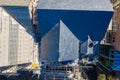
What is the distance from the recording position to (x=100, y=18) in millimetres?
20266

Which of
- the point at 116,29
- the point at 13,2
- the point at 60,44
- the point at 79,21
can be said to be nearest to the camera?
the point at 60,44

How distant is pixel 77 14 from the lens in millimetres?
20062

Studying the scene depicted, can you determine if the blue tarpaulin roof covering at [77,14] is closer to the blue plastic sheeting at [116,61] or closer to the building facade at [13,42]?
the building facade at [13,42]

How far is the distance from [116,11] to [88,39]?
4049 millimetres

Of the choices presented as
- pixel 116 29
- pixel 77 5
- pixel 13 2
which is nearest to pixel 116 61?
pixel 116 29

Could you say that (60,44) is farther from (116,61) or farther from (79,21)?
(116,61)

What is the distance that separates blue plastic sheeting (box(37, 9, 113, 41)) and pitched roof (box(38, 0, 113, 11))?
0.98ft

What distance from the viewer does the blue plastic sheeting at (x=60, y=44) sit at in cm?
1998

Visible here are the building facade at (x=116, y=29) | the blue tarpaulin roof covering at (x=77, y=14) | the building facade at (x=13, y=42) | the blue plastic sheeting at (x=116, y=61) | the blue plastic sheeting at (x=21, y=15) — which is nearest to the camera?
the blue tarpaulin roof covering at (x=77, y=14)

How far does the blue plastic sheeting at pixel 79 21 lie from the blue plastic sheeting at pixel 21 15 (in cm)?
136

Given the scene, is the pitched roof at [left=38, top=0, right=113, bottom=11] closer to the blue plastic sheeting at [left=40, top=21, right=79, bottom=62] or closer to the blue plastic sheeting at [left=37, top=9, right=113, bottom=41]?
the blue plastic sheeting at [left=37, top=9, right=113, bottom=41]

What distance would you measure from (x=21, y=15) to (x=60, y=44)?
4.25 meters

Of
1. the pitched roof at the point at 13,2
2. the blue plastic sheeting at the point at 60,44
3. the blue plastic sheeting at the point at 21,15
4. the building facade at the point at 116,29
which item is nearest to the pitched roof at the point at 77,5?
the blue plastic sheeting at the point at 60,44

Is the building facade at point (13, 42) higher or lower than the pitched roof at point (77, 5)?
lower
